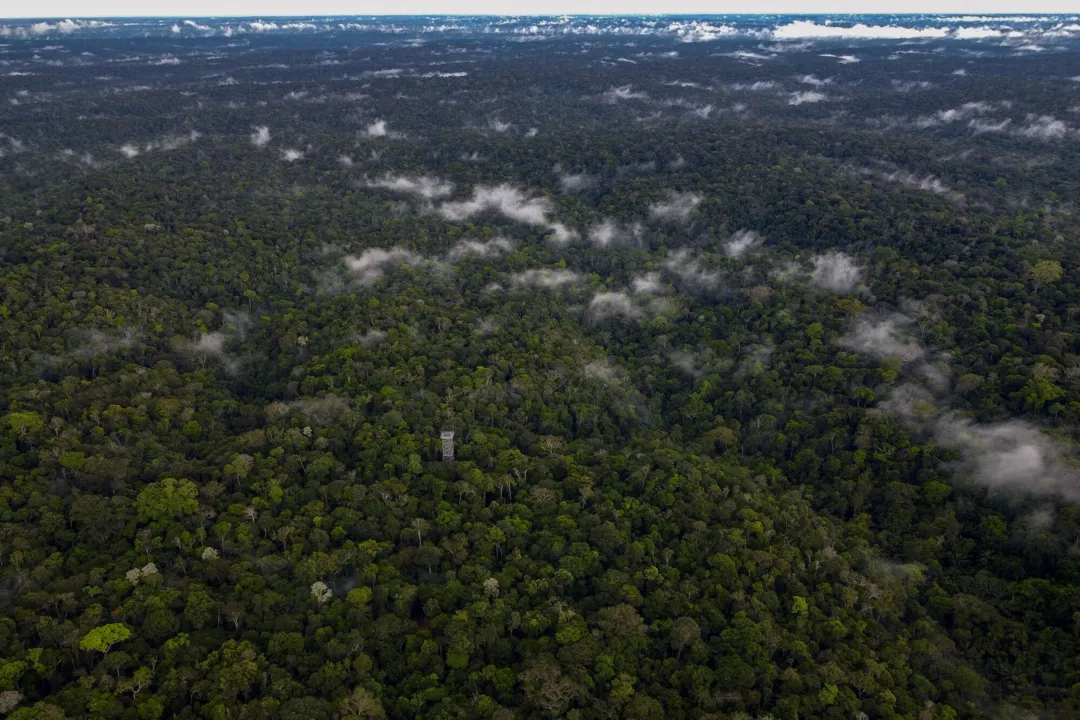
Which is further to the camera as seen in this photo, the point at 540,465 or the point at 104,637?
the point at 540,465

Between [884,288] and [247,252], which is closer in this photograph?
[884,288]

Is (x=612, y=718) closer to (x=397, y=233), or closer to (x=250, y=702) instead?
(x=250, y=702)

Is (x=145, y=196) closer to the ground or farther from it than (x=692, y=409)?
farther from it

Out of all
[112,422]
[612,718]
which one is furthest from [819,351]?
[112,422]

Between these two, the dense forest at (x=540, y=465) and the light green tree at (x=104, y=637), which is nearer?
the light green tree at (x=104, y=637)

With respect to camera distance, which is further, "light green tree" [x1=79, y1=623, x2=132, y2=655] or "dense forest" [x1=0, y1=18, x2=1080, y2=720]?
"dense forest" [x1=0, y1=18, x2=1080, y2=720]

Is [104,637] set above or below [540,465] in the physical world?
above

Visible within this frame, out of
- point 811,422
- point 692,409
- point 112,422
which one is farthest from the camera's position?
point 692,409

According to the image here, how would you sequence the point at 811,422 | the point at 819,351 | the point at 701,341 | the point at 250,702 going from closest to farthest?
the point at 250,702
the point at 811,422
the point at 819,351
the point at 701,341
